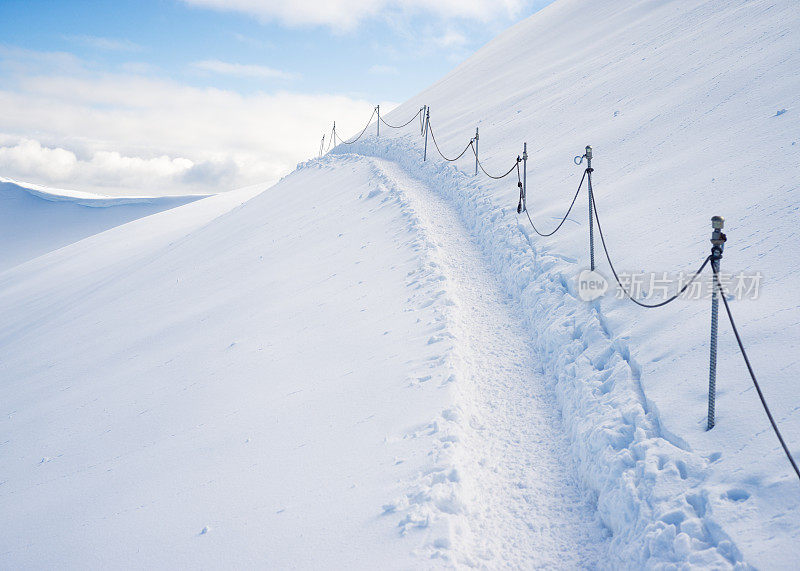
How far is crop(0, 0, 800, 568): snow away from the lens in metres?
3.88

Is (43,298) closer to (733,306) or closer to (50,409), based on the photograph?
(50,409)

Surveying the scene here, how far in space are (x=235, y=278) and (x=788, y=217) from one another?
10867mm

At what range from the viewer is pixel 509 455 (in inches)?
191

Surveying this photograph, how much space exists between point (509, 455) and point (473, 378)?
3.98 ft

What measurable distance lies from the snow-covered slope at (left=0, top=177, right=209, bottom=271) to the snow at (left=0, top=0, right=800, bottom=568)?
43.9 metres

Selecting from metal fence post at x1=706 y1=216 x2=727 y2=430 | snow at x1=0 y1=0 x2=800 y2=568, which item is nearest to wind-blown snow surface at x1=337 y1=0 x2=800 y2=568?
snow at x1=0 y1=0 x2=800 y2=568

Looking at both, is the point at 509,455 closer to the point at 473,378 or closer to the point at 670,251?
the point at 473,378

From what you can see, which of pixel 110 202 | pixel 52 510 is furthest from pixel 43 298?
pixel 110 202

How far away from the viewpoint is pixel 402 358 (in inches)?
251

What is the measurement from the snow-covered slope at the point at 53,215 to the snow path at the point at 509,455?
50914 millimetres

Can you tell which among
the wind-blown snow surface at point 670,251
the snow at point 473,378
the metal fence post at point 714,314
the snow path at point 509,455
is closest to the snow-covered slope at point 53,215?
the snow at point 473,378

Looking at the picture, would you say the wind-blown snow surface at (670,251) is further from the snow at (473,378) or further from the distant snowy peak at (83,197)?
the distant snowy peak at (83,197)

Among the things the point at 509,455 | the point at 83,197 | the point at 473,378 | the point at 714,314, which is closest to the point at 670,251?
the point at 714,314

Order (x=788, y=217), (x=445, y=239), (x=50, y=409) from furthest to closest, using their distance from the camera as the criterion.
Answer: (x=445, y=239)
(x=50, y=409)
(x=788, y=217)
